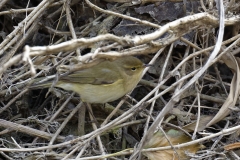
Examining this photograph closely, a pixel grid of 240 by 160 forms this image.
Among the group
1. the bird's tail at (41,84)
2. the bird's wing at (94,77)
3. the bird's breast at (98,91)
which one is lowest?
the bird's breast at (98,91)

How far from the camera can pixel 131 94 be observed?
460cm

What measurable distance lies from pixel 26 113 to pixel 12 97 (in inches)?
8.9

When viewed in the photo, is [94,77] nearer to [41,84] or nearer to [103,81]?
[103,81]

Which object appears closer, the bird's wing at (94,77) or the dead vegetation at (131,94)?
the dead vegetation at (131,94)

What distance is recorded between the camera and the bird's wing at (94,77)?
4.39 metres

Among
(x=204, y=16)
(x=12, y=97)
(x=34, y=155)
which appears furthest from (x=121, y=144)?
(x=204, y=16)

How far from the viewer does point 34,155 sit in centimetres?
373

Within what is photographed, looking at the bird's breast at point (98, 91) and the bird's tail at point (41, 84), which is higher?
the bird's tail at point (41, 84)

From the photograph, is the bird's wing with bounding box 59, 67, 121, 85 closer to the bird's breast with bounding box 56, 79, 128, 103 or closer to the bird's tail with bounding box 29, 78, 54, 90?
the bird's breast with bounding box 56, 79, 128, 103

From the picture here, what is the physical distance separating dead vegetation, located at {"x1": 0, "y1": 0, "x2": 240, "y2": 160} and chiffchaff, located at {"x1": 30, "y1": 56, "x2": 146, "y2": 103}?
11cm

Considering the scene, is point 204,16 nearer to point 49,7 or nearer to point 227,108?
point 227,108

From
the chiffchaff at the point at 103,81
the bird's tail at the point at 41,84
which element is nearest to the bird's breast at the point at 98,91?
the chiffchaff at the point at 103,81

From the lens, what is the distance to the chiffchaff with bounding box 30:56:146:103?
4320mm

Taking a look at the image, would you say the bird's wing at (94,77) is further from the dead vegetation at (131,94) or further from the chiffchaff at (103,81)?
the dead vegetation at (131,94)
